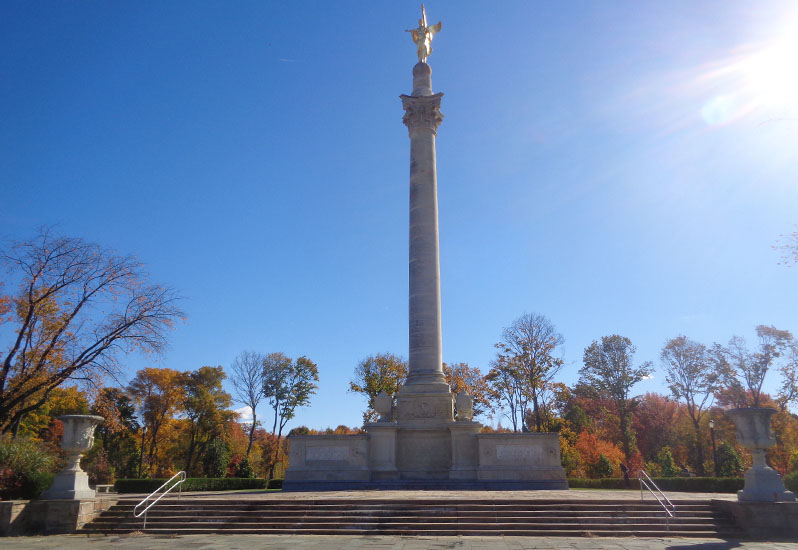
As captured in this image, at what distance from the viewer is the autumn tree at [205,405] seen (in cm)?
5844

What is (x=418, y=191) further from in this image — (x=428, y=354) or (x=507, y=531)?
(x=507, y=531)

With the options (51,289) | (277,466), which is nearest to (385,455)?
(51,289)

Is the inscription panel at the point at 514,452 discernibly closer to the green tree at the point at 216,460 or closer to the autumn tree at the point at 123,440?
the green tree at the point at 216,460

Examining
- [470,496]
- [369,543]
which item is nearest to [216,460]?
[470,496]

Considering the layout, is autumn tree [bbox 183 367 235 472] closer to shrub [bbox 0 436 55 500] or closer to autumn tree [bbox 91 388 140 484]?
autumn tree [bbox 91 388 140 484]

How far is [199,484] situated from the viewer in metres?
33.7

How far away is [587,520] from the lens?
15.2m

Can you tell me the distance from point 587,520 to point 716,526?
353 cm

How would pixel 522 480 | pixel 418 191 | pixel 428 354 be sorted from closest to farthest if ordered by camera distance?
pixel 522 480
pixel 428 354
pixel 418 191

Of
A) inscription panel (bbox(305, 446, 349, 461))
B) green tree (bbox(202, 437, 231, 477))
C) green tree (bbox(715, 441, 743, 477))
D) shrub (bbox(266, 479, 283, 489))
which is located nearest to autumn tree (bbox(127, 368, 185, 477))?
green tree (bbox(202, 437, 231, 477))

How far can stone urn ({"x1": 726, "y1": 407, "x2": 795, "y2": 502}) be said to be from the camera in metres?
14.6

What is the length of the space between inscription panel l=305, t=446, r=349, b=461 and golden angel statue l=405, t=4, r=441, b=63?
23.9 m

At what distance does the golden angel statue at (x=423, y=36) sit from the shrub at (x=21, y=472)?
2874cm

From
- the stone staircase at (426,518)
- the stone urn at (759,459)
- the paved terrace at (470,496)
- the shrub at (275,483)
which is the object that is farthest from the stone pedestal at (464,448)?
the shrub at (275,483)
